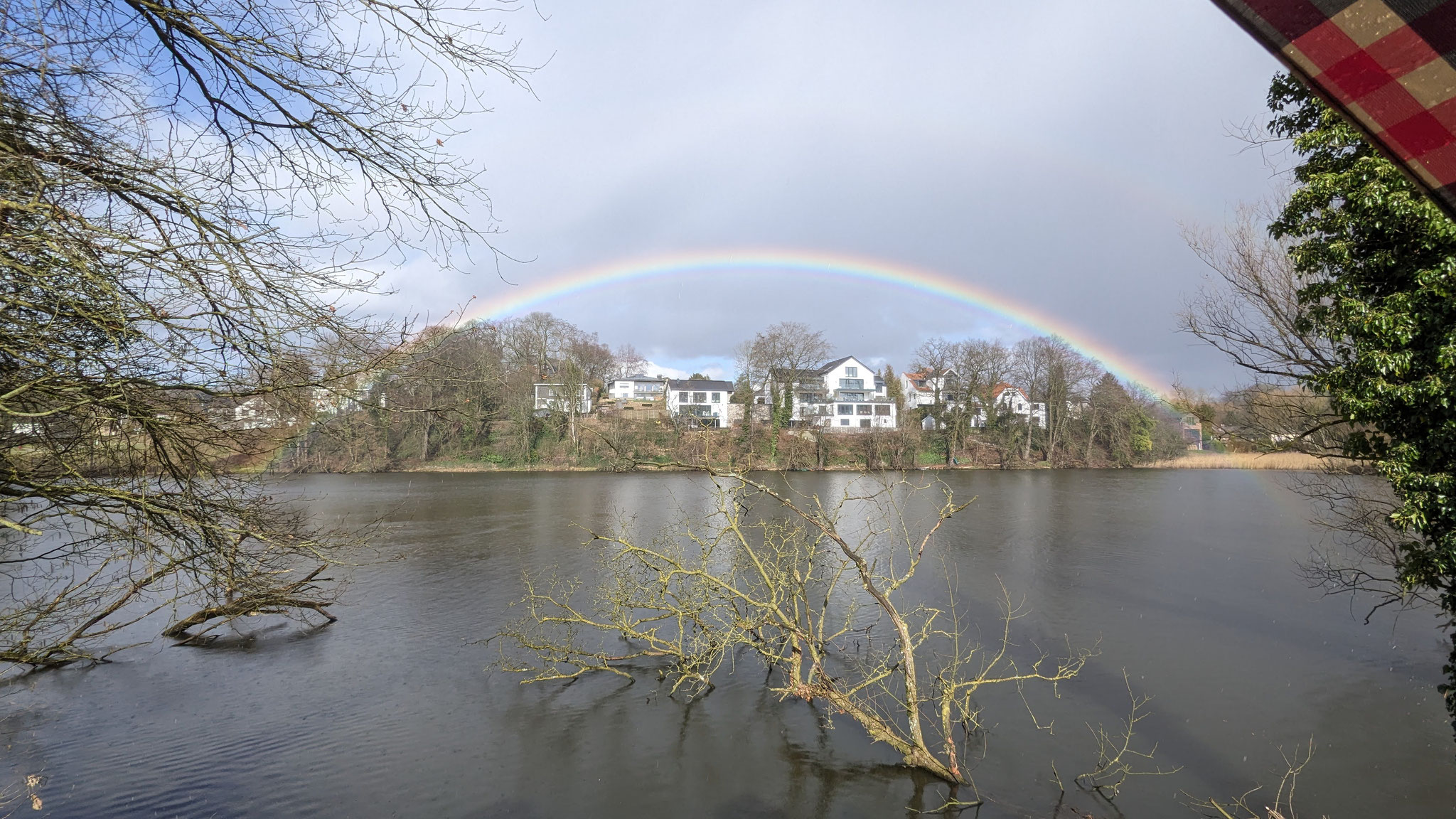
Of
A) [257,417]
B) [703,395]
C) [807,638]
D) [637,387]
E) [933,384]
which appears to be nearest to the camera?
[257,417]

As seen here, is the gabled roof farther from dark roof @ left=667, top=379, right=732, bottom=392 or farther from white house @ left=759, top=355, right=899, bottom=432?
dark roof @ left=667, top=379, right=732, bottom=392

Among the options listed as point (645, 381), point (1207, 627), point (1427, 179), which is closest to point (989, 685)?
point (1207, 627)

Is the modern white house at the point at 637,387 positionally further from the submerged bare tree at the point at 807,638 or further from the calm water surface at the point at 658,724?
the submerged bare tree at the point at 807,638

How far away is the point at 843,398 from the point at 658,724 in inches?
2557

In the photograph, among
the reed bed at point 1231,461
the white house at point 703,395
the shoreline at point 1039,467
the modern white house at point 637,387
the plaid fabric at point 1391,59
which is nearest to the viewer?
the plaid fabric at point 1391,59

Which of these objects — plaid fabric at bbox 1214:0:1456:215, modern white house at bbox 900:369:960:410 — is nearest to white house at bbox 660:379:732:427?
modern white house at bbox 900:369:960:410

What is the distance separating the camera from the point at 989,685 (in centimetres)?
1175

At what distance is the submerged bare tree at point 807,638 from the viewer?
A: 8930 millimetres

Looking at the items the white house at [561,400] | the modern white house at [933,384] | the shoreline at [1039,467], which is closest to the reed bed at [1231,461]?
the shoreline at [1039,467]

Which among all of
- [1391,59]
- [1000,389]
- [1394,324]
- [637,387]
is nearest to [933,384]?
[1000,389]

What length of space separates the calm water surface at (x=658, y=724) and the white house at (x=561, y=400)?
111ft

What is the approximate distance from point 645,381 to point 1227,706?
231 feet

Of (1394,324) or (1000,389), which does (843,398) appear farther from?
(1394,324)

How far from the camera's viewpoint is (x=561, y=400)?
172 feet
